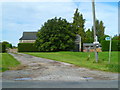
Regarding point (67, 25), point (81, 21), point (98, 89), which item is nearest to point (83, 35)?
point (81, 21)

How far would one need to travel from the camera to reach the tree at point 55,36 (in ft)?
146

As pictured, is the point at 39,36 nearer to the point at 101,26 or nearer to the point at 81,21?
the point at 81,21

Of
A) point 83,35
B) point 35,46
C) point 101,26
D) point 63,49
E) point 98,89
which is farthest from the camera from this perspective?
point 101,26

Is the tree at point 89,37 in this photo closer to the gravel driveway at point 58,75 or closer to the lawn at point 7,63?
the lawn at point 7,63

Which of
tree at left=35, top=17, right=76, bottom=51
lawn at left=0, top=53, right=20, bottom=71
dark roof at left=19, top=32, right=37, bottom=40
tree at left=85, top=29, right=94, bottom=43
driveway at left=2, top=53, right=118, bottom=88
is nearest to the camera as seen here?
driveway at left=2, top=53, right=118, bottom=88

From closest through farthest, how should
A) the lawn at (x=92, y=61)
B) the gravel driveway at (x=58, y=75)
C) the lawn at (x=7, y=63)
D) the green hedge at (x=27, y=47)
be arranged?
the gravel driveway at (x=58, y=75) → the lawn at (x=92, y=61) → the lawn at (x=7, y=63) → the green hedge at (x=27, y=47)

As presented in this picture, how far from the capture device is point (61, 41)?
148ft

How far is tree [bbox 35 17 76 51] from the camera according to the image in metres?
44.4

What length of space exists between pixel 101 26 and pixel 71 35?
4681 cm

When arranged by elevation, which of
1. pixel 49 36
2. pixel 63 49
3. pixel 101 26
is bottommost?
pixel 63 49

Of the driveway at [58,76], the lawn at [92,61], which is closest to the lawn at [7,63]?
the driveway at [58,76]

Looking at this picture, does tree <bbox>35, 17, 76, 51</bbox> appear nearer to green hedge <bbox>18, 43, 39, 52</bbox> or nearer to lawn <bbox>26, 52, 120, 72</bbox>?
green hedge <bbox>18, 43, 39, 52</bbox>

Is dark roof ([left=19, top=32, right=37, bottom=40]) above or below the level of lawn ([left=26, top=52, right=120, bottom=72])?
above

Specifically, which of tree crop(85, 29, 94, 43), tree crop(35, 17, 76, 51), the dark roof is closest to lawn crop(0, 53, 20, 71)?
tree crop(35, 17, 76, 51)
